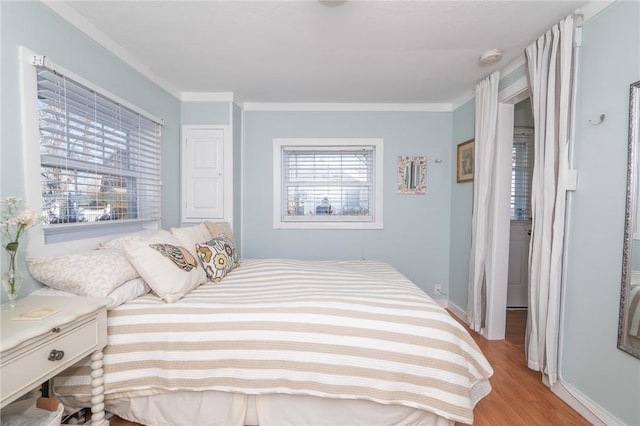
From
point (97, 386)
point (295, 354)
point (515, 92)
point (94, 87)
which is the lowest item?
point (97, 386)

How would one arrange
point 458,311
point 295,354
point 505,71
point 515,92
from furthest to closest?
point 458,311 < point 505,71 < point 515,92 < point 295,354

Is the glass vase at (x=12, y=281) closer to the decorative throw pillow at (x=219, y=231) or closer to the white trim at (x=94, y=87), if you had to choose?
the white trim at (x=94, y=87)

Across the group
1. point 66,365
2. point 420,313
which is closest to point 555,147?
point 420,313

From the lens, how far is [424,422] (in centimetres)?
145

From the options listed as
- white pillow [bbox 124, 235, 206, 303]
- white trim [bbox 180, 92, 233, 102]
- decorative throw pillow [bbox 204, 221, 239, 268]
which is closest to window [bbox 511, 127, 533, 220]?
decorative throw pillow [bbox 204, 221, 239, 268]

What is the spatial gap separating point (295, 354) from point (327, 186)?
2393mm

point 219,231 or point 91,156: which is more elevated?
point 91,156

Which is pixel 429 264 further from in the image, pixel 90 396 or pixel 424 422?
pixel 90 396

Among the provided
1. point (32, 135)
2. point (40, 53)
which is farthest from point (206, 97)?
point (32, 135)

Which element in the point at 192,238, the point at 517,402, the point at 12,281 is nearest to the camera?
the point at 12,281

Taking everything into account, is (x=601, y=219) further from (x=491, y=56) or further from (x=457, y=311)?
(x=457, y=311)

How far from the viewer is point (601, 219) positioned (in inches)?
63.2

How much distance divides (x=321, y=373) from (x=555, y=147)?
2.01 meters

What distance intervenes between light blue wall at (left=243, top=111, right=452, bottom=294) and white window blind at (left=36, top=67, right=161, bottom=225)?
111 centimetres
